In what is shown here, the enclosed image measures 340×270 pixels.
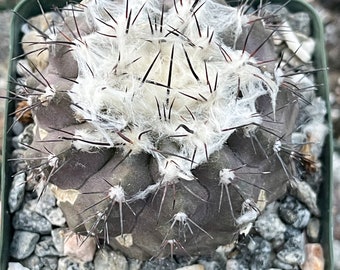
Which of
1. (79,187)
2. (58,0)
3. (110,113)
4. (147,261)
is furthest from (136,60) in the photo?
(58,0)

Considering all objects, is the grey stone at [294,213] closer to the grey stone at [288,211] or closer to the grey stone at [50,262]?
the grey stone at [288,211]

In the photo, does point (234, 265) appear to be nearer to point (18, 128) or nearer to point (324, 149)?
point (324, 149)

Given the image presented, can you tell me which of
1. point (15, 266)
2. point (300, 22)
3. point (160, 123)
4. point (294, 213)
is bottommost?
point (15, 266)

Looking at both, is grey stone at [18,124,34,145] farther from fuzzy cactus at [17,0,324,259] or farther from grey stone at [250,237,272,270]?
grey stone at [250,237,272,270]

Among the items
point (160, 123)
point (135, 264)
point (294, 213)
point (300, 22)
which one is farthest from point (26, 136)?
point (300, 22)

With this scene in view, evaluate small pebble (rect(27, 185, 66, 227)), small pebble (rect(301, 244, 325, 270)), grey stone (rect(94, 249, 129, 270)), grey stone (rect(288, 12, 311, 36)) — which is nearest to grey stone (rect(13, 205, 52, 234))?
small pebble (rect(27, 185, 66, 227))
